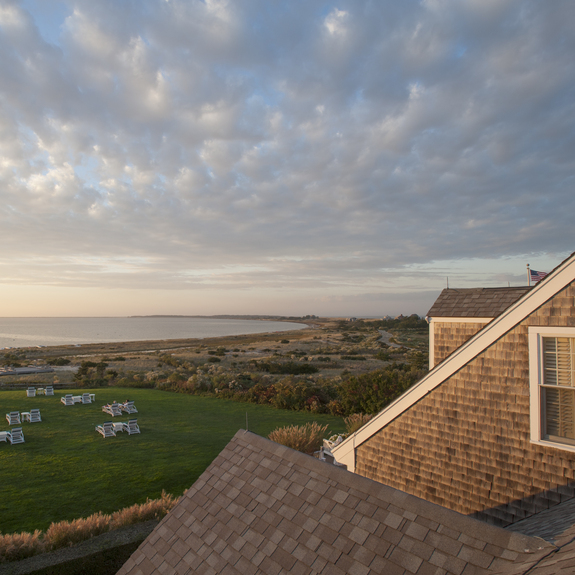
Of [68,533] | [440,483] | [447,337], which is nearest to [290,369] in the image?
[447,337]

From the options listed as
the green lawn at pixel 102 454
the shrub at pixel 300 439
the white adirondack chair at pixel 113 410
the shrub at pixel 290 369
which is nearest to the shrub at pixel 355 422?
the green lawn at pixel 102 454

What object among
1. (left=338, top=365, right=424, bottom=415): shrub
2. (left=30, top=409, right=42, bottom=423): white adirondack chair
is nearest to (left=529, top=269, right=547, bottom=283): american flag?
(left=338, top=365, right=424, bottom=415): shrub

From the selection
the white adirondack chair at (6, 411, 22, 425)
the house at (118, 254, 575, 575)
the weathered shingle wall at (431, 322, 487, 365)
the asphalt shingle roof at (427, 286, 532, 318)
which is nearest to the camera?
the house at (118, 254, 575, 575)

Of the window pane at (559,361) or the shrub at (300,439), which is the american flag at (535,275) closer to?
the window pane at (559,361)

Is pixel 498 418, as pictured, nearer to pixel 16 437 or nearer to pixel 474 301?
pixel 474 301

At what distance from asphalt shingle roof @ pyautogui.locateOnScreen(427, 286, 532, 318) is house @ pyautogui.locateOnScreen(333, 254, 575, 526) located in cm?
5

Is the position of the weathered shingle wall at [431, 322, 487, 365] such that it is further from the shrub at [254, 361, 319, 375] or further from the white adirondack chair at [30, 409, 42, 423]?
the shrub at [254, 361, 319, 375]

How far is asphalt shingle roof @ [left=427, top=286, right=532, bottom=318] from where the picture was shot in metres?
7.76

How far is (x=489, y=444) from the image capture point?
6.05 meters

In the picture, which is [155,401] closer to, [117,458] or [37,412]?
[37,412]

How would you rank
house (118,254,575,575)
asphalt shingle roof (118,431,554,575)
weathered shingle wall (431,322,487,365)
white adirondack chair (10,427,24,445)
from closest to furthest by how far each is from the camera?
asphalt shingle roof (118,431,554,575) → house (118,254,575,575) → weathered shingle wall (431,322,487,365) → white adirondack chair (10,427,24,445)

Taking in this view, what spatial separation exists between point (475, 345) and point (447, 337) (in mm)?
2237

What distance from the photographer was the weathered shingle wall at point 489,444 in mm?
5375

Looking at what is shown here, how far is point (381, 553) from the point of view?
332 centimetres
